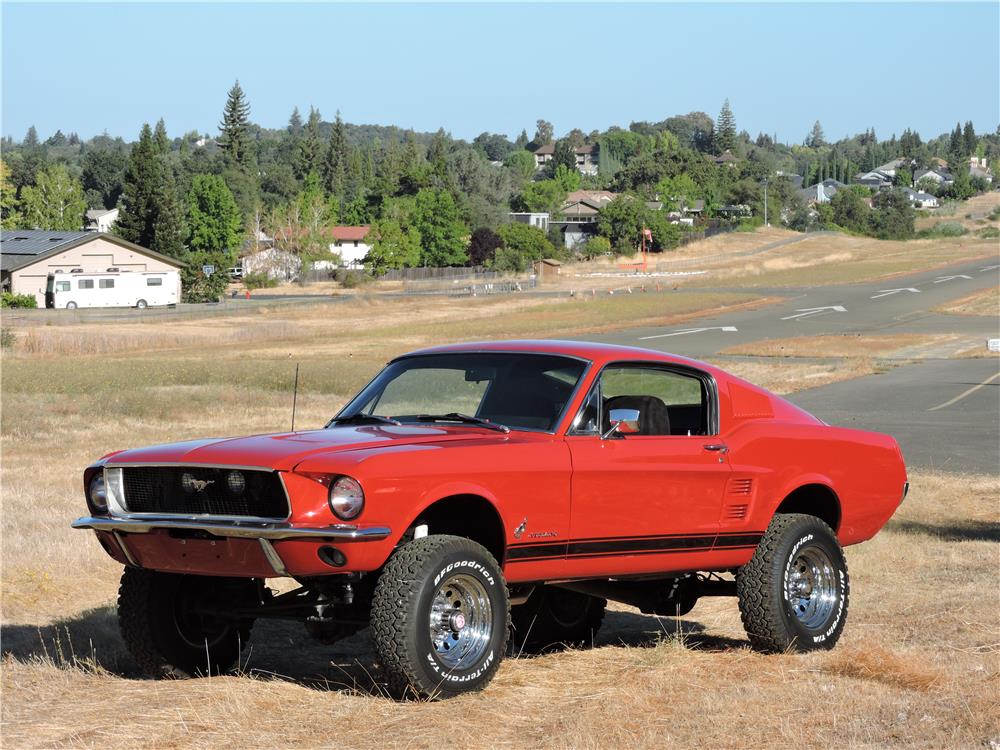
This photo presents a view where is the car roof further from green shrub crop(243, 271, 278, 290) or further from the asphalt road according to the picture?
green shrub crop(243, 271, 278, 290)

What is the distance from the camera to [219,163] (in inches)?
7087

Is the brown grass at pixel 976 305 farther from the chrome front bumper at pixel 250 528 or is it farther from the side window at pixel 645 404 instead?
the chrome front bumper at pixel 250 528

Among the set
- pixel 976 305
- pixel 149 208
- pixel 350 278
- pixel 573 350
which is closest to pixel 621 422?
pixel 573 350

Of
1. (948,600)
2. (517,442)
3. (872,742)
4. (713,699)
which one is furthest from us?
(948,600)

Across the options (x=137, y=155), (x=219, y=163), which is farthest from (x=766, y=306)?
(x=219, y=163)

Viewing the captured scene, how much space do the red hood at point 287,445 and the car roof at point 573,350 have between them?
84cm

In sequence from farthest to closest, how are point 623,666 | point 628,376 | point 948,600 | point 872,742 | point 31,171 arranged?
point 31,171 < point 948,600 < point 628,376 < point 623,666 < point 872,742

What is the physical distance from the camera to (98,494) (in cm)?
762

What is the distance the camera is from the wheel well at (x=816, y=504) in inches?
366

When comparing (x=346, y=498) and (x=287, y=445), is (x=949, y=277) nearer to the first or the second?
(x=287, y=445)

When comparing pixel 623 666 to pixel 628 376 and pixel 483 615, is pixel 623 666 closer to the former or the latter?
pixel 483 615

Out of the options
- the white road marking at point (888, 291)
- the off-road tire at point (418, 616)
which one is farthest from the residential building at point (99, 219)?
the off-road tire at point (418, 616)

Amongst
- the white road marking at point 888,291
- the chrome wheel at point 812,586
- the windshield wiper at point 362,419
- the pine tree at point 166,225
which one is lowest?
the chrome wheel at point 812,586

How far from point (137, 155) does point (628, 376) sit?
106 m
